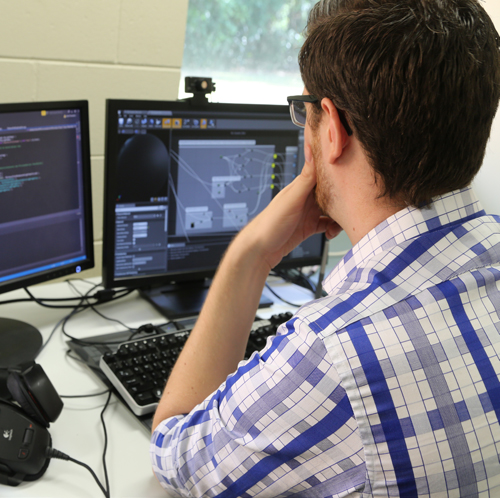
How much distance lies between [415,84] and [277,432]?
1.44 feet

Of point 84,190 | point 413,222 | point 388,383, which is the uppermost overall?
point 413,222

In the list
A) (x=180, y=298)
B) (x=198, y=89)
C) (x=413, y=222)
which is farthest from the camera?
(x=180, y=298)

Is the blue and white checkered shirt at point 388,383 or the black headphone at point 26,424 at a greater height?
the blue and white checkered shirt at point 388,383

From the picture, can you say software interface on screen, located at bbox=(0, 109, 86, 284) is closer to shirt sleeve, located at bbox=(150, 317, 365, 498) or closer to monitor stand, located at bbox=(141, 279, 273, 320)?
monitor stand, located at bbox=(141, 279, 273, 320)

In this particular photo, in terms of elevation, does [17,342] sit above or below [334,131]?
below

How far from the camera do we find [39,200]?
1.13 metres

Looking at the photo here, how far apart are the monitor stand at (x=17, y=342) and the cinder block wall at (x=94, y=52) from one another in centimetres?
46

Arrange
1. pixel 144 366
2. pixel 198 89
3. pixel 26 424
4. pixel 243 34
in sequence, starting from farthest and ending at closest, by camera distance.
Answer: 1. pixel 243 34
2. pixel 198 89
3. pixel 144 366
4. pixel 26 424

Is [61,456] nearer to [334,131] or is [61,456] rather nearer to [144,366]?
[144,366]

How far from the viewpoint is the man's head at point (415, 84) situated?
2.10ft

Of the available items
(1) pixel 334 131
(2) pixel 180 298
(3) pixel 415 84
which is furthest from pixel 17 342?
(3) pixel 415 84

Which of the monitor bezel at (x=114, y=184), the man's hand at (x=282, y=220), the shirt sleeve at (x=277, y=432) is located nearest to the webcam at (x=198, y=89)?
the monitor bezel at (x=114, y=184)

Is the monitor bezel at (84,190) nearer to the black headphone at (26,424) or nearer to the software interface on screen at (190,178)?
the software interface on screen at (190,178)

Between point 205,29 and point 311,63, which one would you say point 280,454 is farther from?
point 205,29
